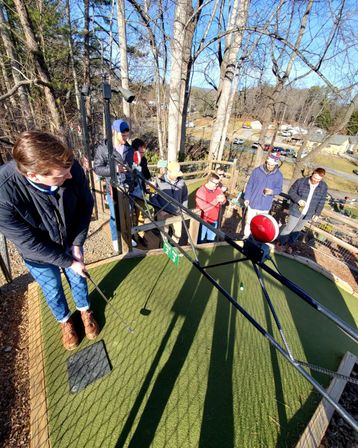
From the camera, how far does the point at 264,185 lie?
4266 mm

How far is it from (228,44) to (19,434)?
12.0m

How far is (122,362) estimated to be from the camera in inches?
80.6

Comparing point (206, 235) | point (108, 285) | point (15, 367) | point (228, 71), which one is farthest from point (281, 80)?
point (15, 367)

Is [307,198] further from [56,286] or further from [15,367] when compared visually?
[15,367]

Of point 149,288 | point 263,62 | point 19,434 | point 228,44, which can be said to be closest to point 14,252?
point 149,288

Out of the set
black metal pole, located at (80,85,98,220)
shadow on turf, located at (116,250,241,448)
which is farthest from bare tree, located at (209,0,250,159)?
shadow on turf, located at (116,250,241,448)

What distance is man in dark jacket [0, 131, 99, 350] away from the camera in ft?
4.13

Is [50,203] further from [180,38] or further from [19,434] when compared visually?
[180,38]

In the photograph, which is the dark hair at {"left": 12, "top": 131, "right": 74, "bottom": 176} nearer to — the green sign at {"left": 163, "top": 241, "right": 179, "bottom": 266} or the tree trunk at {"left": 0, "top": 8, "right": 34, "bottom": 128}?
the green sign at {"left": 163, "top": 241, "right": 179, "bottom": 266}

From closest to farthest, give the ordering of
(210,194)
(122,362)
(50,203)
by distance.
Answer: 1. (50,203)
2. (122,362)
3. (210,194)

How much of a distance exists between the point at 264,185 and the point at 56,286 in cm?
380

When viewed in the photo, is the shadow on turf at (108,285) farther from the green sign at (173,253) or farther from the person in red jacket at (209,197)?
the person in red jacket at (209,197)

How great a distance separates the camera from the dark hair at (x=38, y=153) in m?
1.22

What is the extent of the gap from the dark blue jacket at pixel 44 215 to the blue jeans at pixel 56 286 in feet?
0.34
